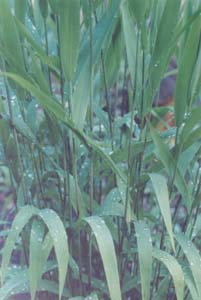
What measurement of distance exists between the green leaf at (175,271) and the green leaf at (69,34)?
307 millimetres

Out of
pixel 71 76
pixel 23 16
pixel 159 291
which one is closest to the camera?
pixel 71 76

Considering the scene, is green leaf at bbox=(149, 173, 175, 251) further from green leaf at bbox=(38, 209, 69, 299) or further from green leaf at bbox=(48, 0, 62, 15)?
green leaf at bbox=(48, 0, 62, 15)

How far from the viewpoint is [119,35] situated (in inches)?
41.9

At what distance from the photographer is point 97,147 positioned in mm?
866

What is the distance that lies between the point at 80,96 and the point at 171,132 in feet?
0.70

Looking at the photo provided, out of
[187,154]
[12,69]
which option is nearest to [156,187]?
[187,154]

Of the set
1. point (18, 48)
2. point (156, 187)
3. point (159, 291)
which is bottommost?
point (159, 291)

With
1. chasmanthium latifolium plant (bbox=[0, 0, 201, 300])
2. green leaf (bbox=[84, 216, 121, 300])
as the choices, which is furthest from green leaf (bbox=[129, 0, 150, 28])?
green leaf (bbox=[84, 216, 121, 300])

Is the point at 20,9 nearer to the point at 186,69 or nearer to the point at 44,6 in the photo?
the point at 44,6

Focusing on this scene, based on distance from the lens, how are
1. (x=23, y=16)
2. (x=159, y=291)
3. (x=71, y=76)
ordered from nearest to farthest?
(x=71, y=76)
(x=23, y=16)
(x=159, y=291)

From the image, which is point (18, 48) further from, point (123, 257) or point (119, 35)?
point (123, 257)

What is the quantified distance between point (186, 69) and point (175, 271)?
30cm

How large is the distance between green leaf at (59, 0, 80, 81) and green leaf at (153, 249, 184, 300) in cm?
31

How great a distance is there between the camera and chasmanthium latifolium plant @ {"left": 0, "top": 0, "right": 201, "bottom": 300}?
882 mm
